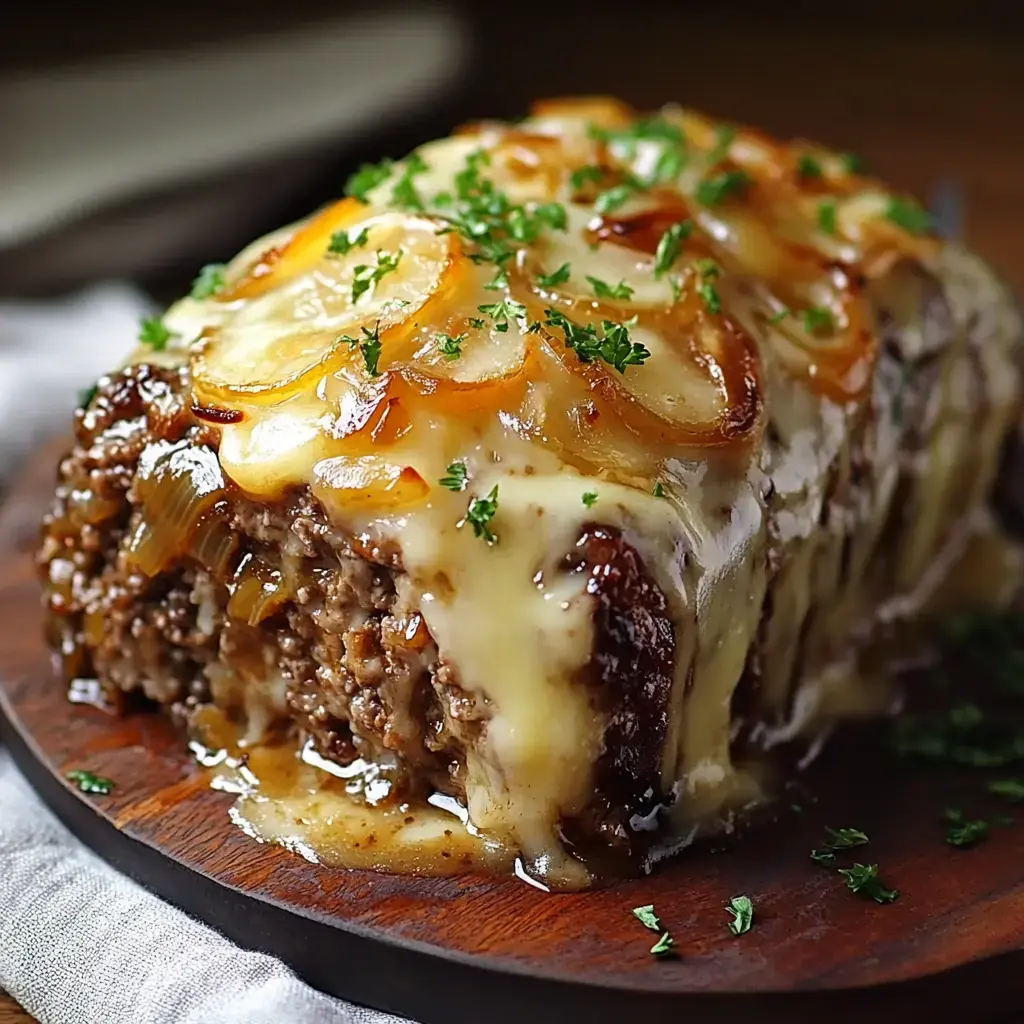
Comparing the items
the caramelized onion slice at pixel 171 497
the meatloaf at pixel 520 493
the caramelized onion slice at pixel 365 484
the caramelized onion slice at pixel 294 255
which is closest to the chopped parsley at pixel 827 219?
the meatloaf at pixel 520 493

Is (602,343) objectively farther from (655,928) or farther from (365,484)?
(655,928)

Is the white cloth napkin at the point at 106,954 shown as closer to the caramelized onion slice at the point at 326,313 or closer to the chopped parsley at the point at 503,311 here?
the caramelized onion slice at the point at 326,313

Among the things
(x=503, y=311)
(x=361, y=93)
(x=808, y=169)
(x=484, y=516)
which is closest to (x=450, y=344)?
(x=503, y=311)

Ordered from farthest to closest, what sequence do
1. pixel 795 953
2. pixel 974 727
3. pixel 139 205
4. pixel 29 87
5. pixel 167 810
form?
pixel 29 87 → pixel 139 205 → pixel 974 727 → pixel 167 810 → pixel 795 953

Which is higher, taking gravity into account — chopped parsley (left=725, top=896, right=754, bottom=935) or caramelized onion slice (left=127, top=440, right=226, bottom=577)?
caramelized onion slice (left=127, top=440, right=226, bottom=577)

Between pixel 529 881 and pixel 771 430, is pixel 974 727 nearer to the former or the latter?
pixel 771 430

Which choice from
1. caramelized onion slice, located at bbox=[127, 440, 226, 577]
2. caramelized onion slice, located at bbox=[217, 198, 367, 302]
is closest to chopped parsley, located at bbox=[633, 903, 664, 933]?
caramelized onion slice, located at bbox=[127, 440, 226, 577]

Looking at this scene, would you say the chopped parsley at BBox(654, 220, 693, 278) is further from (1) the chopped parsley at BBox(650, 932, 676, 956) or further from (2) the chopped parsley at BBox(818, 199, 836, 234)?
(1) the chopped parsley at BBox(650, 932, 676, 956)

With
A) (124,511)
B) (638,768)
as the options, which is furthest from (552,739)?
(124,511)
